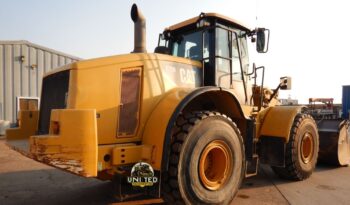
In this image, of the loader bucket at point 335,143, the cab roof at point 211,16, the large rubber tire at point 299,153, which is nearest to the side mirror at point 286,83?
the large rubber tire at point 299,153

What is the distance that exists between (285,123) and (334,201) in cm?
149

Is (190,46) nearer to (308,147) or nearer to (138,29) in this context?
(138,29)

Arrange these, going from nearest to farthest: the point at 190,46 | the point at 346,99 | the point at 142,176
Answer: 1. the point at 142,176
2. the point at 190,46
3. the point at 346,99

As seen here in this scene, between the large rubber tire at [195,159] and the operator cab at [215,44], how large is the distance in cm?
109

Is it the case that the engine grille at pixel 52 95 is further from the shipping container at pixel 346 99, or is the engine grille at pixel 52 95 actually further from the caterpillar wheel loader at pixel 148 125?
the shipping container at pixel 346 99

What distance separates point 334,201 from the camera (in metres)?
4.73

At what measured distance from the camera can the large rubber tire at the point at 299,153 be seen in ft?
19.2

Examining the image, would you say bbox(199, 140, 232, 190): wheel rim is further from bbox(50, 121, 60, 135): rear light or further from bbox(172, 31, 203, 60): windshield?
bbox(50, 121, 60, 135): rear light


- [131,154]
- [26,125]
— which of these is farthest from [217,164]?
[26,125]

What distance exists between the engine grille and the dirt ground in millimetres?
1187

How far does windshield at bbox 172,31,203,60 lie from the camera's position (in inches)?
207

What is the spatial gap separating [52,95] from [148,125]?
143cm

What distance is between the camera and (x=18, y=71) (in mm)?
14594

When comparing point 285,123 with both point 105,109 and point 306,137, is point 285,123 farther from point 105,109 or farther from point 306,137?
point 105,109
